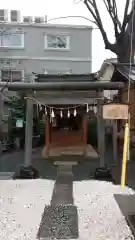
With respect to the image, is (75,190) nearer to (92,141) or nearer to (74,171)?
(74,171)

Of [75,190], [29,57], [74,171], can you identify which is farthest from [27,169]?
[29,57]

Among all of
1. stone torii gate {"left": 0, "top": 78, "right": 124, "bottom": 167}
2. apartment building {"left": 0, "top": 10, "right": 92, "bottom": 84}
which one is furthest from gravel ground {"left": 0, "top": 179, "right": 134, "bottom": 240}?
apartment building {"left": 0, "top": 10, "right": 92, "bottom": 84}

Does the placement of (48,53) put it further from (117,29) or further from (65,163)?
(65,163)

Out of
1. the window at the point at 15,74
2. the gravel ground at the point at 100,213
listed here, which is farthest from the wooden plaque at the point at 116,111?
the window at the point at 15,74

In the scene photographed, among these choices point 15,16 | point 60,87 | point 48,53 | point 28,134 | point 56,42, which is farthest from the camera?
point 15,16

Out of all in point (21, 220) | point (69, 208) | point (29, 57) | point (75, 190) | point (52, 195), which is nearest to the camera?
point (21, 220)

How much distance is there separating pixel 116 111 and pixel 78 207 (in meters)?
2.61

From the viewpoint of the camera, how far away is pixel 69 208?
6.72 meters

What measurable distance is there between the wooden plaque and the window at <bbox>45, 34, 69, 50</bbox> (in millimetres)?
17817

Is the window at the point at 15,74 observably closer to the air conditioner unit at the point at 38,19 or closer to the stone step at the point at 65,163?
the air conditioner unit at the point at 38,19

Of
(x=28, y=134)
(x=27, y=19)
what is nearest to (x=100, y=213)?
(x=28, y=134)

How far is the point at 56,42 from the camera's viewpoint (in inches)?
1029

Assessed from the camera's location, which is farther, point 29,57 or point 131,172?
point 29,57

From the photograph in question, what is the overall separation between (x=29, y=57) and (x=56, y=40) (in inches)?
93.0
